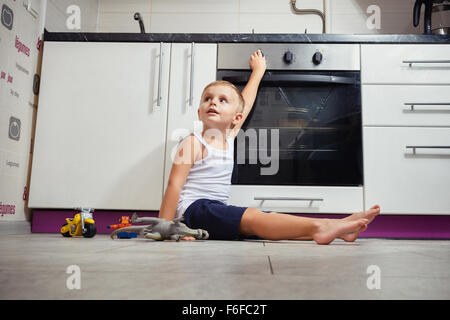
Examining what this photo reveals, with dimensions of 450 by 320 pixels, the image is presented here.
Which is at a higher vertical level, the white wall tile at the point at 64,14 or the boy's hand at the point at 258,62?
the white wall tile at the point at 64,14

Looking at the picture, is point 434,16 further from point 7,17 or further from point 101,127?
point 7,17

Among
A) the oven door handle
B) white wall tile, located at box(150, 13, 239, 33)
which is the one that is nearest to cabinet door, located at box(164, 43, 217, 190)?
the oven door handle

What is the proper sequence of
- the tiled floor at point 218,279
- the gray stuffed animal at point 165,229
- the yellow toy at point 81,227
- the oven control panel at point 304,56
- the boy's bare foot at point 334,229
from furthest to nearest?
1. the oven control panel at point 304,56
2. the yellow toy at point 81,227
3. the gray stuffed animal at point 165,229
4. the boy's bare foot at point 334,229
5. the tiled floor at point 218,279

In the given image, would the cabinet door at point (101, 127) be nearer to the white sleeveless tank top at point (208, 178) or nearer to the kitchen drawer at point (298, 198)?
the white sleeveless tank top at point (208, 178)

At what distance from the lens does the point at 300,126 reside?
1.77m

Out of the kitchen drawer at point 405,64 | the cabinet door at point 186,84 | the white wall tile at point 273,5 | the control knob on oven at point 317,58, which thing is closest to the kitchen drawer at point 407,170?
the kitchen drawer at point 405,64

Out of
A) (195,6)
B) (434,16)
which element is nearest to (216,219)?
(195,6)

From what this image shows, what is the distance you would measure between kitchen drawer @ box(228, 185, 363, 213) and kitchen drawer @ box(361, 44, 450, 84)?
520mm

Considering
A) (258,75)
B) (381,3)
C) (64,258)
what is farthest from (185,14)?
(64,258)

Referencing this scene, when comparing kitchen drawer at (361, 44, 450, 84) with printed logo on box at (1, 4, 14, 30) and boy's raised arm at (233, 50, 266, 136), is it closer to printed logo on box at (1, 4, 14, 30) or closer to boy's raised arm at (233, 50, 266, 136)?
boy's raised arm at (233, 50, 266, 136)

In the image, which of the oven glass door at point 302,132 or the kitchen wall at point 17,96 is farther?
the oven glass door at point 302,132

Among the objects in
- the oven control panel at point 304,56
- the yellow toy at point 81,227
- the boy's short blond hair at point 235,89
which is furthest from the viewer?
the oven control panel at point 304,56

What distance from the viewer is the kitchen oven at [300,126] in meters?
1.73
